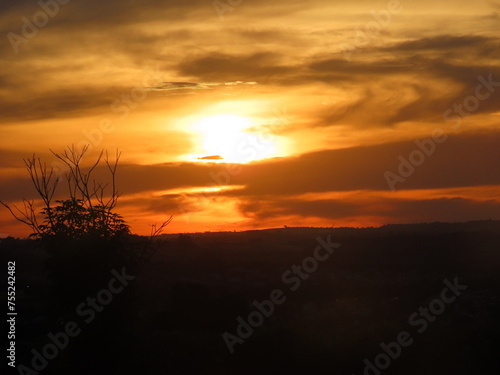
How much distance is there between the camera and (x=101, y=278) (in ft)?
67.7

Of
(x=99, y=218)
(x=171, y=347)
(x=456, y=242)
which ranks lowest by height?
(x=171, y=347)

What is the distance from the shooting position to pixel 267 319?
38.2 meters

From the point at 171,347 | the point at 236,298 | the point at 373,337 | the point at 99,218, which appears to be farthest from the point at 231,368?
the point at 236,298

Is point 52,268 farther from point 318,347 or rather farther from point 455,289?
point 455,289

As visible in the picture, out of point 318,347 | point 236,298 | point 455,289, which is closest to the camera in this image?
point 318,347

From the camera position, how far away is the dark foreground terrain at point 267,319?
69.5 feet

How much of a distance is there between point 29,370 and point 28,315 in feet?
60.0

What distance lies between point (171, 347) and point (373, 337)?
8.40 metres

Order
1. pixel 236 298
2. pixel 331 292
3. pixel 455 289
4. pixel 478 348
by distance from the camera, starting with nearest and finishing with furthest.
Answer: pixel 478 348, pixel 236 298, pixel 455 289, pixel 331 292

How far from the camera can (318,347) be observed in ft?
89.4

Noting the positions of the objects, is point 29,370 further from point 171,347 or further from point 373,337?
point 373,337

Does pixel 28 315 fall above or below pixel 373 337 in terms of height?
above

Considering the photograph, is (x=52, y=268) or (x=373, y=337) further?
(x=373, y=337)

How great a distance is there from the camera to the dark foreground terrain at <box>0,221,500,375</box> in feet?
69.5
